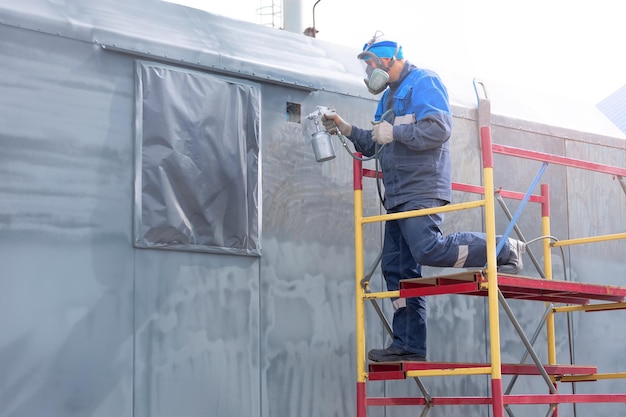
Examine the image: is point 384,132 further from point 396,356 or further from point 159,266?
point 159,266

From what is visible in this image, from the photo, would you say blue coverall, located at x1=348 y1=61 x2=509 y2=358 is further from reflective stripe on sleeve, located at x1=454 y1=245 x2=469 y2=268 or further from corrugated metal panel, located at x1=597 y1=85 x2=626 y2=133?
corrugated metal panel, located at x1=597 y1=85 x2=626 y2=133

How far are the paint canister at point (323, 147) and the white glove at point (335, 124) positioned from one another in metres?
0.05

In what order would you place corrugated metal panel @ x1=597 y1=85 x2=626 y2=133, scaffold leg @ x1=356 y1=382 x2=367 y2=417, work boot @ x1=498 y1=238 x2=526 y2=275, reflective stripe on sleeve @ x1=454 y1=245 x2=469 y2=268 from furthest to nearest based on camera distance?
corrugated metal panel @ x1=597 y1=85 x2=626 y2=133
scaffold leg @ x1=356 y1=382 x2=367 y2=417
work boot @ x1=498 y1=238 x2=526 y2=275
reflective stripe on sleeve @ x1=454 y1=245 x2=469 y2=268

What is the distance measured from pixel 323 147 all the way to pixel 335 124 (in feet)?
0.58

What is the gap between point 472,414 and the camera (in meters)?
6.96

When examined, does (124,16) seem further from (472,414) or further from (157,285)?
(472,414)

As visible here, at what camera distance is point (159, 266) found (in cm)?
554

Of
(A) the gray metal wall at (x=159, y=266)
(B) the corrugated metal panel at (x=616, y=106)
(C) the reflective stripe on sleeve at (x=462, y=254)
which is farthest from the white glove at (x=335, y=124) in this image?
(B) the corrugated metal panel at (x=616, y=106)

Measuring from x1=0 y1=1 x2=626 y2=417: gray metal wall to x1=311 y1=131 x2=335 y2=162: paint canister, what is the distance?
1.01ft

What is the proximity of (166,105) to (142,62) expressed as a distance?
299 millimetres

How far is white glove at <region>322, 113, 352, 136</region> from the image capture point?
6.05 m

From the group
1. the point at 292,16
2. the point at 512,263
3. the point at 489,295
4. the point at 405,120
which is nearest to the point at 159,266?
the point at 405,120

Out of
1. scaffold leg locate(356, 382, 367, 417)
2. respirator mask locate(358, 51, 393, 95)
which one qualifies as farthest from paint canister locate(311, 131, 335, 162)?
scaffold leg locate(356, 382, 367, 417)

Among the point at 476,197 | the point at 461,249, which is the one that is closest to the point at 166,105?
the point at 461,249
